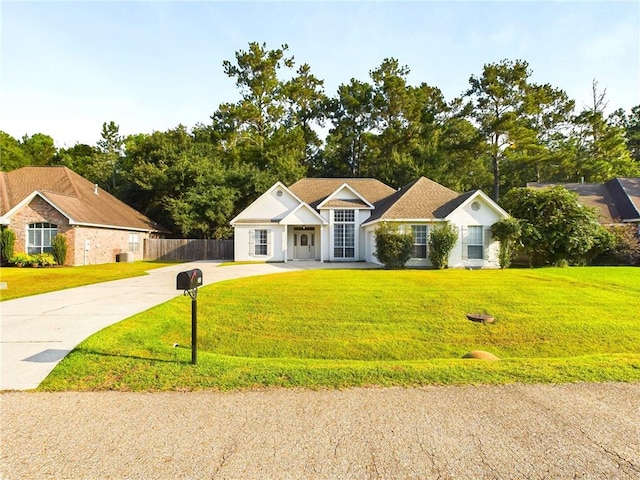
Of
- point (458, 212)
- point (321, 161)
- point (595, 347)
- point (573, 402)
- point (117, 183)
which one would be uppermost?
point (321, 161)

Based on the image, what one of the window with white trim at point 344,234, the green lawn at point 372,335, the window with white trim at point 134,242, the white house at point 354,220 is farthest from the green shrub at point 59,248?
the window with white trim at point 344,234

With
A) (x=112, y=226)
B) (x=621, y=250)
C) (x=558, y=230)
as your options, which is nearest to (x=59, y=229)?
(x=112, y=226)

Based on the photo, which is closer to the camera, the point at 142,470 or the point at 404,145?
the point at 142,470

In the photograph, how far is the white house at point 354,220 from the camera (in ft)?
65.0

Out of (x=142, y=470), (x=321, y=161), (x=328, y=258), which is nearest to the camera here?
(x=142, y=470)

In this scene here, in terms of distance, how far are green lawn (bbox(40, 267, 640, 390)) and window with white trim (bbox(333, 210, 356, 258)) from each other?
28.8 feet

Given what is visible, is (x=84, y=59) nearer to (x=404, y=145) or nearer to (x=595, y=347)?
(x=595, y=347)

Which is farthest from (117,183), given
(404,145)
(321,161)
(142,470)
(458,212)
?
(142,470)

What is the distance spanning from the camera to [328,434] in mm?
3451

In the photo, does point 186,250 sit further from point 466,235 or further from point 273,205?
point 466,235

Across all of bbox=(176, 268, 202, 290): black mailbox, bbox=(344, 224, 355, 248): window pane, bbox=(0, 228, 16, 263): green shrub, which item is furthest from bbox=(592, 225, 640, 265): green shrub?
bbox=(0, 228, 16, 263): green shrub

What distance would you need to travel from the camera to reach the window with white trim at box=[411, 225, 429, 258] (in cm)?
2012

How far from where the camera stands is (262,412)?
3895 mm

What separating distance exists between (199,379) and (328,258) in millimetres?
19178
